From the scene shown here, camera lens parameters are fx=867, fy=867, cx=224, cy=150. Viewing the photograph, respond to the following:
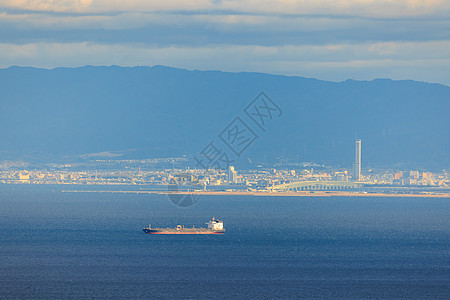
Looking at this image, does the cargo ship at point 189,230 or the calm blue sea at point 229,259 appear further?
the cargo ship at point 189,230

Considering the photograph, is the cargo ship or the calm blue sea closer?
the calm blue sea

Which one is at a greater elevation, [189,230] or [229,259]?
[189,230]

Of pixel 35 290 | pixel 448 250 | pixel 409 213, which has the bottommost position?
pixel 35 290

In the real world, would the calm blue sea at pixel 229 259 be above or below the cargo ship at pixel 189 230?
below

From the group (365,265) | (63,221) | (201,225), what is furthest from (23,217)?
(365,265)

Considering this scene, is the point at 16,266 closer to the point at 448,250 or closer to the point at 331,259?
the point at 331,259

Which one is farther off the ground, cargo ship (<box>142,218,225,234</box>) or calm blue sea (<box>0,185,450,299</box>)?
cargo ship (<box>142,218,225,234</box>)

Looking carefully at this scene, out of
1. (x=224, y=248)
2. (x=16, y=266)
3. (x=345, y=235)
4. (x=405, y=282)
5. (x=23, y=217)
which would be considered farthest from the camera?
(x=23, y=217)

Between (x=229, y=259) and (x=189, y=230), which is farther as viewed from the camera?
(x=189, y=230)
